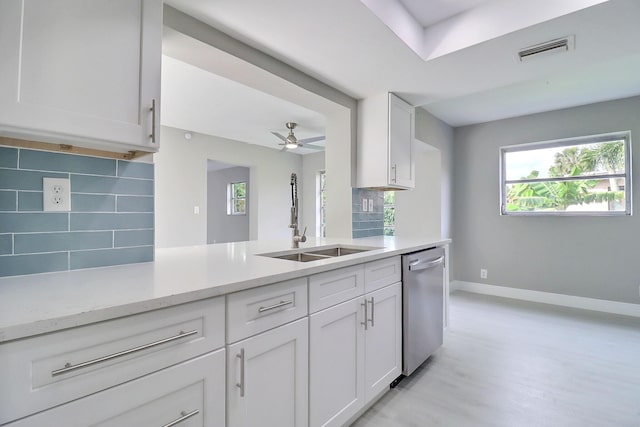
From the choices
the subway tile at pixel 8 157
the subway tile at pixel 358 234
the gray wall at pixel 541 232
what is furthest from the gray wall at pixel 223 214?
the subway tile at pixel 8 157

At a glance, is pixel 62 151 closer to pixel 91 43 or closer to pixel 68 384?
pixel 91 43

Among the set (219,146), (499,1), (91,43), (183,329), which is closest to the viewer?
(183,329)

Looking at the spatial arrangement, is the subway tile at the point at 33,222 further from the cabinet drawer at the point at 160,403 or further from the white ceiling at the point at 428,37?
the white ceiling at the point at 428,37

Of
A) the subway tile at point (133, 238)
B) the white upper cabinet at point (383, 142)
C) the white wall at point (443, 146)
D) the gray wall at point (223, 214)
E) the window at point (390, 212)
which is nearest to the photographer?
the subway tile at point (133, 238)

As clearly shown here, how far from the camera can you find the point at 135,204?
4.62 feet

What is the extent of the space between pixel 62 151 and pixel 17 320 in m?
0.79

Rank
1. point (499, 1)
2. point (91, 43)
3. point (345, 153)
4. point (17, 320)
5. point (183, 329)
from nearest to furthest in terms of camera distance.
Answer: point (17, 320)
point (183, 329)
point (91, 43)
point (499, 1)
point (345, 153)

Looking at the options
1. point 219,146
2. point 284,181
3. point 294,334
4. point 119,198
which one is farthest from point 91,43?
point 284,181

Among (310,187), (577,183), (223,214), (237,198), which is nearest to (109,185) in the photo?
(577,183)

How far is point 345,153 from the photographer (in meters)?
2.94

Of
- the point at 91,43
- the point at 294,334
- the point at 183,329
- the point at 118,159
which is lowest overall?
the point at 294,334

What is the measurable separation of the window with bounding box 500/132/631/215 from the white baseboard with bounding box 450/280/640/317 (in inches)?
42.0

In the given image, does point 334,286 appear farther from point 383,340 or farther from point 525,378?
point 525,378

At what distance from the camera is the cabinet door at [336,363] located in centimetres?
140
